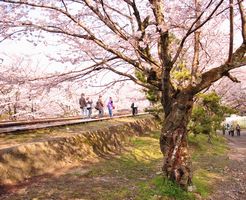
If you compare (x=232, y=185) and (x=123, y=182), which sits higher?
(x=123, y=182)

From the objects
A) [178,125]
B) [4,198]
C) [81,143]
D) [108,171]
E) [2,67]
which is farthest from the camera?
[2,67]

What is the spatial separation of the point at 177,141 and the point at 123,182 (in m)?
2.32

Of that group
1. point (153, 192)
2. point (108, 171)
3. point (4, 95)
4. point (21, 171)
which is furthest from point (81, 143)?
point (4, 95)

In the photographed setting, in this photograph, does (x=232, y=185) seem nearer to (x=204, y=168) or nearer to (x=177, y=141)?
(x=204, y=168)

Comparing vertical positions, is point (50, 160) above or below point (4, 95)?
below

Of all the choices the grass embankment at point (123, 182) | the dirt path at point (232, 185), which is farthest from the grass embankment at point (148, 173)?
the dirt path at point (232, 185)

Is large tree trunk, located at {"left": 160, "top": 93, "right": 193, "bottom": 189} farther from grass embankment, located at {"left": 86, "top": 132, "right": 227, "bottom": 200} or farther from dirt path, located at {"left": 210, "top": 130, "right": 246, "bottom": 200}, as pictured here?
dirt path, located at {"left": 210, "top": 130, "right": 246, "bottom": 200}

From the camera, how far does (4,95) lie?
24.4m

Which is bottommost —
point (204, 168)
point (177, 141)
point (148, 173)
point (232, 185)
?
point (232, 185)

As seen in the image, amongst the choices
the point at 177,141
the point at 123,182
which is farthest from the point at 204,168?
the point at 177,141

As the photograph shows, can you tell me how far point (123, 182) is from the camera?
398 inches

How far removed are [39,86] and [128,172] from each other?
460 cm

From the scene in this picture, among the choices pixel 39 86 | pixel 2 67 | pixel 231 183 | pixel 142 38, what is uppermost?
pixel 2 67

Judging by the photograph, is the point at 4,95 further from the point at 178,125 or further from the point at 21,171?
the point at 178,125
